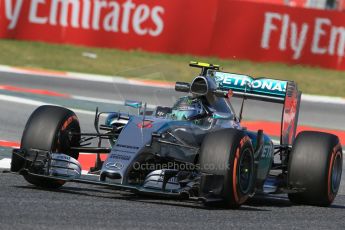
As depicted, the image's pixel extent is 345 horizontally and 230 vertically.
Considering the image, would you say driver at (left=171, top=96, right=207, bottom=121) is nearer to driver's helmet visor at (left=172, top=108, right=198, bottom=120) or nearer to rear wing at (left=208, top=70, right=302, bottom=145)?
driver's helmet visor at (left=172, top=108, right=198, bottom=120)

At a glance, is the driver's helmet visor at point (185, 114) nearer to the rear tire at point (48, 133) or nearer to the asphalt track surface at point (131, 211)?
the asphalt track surface at point (131, 211)

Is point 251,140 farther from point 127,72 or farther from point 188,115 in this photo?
point 127,72

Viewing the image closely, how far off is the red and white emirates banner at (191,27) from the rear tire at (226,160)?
13.1 meters

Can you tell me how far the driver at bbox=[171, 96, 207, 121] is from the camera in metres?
8.83

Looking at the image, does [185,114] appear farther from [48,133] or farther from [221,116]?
[48,133]

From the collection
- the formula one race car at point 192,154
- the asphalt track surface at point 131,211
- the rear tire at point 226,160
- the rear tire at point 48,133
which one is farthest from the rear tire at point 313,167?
the rear tire at point 48,133

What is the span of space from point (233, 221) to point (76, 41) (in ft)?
47.5

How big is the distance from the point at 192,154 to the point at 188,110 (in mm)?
553

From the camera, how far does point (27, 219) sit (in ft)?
21.8

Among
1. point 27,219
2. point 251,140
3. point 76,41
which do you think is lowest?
point 27,219

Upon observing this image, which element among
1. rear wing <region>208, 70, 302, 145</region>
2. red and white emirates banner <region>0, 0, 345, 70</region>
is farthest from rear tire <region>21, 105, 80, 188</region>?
red and white emirates banner <region>0, 0, 345, 70</region>

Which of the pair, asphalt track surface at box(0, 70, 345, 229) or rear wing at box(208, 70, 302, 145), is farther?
rear wing at box(208, 70, 302, 145)

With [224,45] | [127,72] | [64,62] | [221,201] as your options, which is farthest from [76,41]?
[221,201]

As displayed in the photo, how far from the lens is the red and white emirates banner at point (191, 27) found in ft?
68.1
